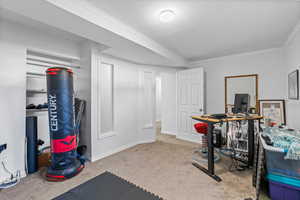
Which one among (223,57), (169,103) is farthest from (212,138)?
(169,103)

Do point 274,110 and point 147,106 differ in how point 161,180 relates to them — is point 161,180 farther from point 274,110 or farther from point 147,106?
point 274,110

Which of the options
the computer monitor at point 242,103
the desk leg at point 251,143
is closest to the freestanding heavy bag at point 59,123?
the computer monitor at point 242,103

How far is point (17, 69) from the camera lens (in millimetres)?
2172

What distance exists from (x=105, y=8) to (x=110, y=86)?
1.77 metres

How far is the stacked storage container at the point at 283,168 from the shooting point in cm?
146

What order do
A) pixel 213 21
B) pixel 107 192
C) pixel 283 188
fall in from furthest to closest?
pixel 213 21
pixel 283 188
pixel 107 192

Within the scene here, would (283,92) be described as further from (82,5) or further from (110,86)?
(82,5)

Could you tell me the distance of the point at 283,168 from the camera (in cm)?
155

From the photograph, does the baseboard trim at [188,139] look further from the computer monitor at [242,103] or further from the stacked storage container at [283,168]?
the stacked storage container at [283,168]

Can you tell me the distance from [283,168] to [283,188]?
0.73 feet

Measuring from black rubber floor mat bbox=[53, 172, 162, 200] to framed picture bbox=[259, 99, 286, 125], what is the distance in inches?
146

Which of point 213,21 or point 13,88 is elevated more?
point 213,21

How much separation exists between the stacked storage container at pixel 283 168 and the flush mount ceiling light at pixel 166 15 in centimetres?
200

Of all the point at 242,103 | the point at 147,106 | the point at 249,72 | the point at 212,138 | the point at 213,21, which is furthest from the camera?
the point at 147,106
